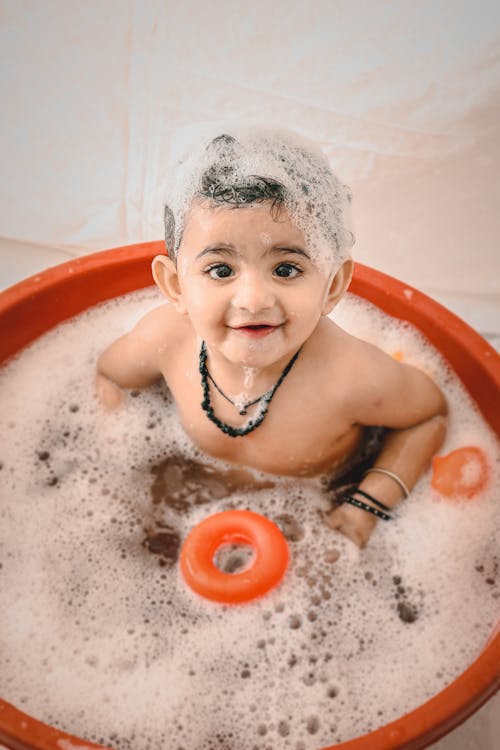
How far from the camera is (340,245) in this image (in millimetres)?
833

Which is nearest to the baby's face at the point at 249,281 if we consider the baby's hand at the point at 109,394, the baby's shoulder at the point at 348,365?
the baby's shoulder at the point at 348,365

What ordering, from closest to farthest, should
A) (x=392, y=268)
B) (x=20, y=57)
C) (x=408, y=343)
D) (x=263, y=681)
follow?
(x=263, y=681)
(x=408, y=343)
(x=392, y=268)
(x=20, y=57)

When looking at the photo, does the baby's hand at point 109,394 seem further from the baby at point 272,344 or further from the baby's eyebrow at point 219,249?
the baby's eyebrow at point 219,249

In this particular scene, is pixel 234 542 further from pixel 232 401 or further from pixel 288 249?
pixel 288 249

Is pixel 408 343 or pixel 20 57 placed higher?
pixel 20 57

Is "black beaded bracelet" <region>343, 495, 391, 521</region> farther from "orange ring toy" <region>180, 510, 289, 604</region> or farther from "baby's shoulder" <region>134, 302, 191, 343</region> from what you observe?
"baby's shoulder" <region>134, 302, 191, 343</region>

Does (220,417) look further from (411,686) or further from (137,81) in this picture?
(137,81)

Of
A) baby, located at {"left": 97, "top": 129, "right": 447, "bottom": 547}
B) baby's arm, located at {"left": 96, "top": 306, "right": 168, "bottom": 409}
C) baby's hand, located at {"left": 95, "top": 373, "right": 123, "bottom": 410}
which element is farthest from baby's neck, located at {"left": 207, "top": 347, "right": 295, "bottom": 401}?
baby's hand, located at {"left": 95, "top": 373, "right": 123, "bottom": 410}

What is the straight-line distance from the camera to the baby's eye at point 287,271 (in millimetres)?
795

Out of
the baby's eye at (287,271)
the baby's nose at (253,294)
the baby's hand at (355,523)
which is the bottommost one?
the baby's hand at (355,523)

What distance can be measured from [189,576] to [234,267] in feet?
1.20

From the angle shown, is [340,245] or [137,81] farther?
[137,81]

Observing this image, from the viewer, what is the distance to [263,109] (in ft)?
4.90

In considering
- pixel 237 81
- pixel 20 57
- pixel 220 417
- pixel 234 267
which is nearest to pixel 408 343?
pixel 220 417
